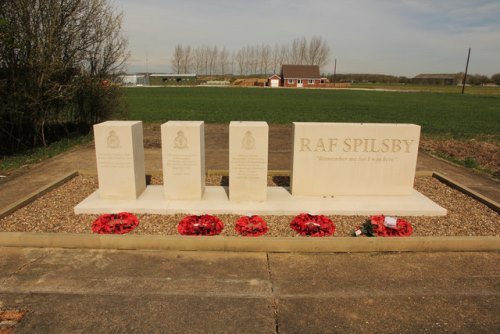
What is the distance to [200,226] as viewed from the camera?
546 cm

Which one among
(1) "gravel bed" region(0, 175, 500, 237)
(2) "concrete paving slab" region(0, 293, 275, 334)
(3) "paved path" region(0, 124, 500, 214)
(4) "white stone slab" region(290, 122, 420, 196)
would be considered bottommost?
(2) "concrete paving slab" region(0, 293, 275, 334)

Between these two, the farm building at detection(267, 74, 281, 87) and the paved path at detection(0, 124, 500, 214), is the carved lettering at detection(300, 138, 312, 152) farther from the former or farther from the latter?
the farm building at detection(267, 74, 281, 87)

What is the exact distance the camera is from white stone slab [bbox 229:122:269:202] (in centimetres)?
642

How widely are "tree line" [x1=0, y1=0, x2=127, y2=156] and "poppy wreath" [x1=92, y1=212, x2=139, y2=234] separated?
753cm

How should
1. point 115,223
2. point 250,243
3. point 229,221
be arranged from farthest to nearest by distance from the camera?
point 229,221
point 115,223
point 250,243

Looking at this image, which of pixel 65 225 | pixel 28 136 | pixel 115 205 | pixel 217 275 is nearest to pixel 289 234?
pixel 217 275

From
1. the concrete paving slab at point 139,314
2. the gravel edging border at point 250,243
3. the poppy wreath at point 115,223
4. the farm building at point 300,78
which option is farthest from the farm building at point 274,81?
the concrete paving slab at point 139,314

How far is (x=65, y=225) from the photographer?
19.7 feet

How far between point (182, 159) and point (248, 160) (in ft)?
4.22

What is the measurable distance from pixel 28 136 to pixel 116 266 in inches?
424

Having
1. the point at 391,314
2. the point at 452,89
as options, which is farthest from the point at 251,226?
the point at 452,89

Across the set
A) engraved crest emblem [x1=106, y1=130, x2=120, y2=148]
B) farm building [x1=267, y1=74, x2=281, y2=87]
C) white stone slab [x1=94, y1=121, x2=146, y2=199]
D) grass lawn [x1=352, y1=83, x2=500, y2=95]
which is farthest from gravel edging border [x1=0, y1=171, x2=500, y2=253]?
farm building [x1=267, y1=74, x2=281, y2=87]

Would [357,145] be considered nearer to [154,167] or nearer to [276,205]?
[276,205]

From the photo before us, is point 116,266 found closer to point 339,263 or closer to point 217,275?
point 217,275
